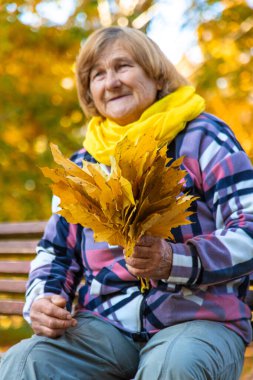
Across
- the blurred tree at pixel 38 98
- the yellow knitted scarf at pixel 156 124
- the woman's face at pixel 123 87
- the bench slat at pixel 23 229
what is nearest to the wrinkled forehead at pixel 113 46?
the woman's face at pixel 123 87

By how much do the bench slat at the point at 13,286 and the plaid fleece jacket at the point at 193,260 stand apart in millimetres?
693

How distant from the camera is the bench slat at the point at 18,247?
11.0 feet

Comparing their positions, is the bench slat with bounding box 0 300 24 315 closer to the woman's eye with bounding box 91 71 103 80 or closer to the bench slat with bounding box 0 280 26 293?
the bench slat with bounding box 0 280 26 293

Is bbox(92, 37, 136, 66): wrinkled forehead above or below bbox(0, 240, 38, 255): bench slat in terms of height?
above

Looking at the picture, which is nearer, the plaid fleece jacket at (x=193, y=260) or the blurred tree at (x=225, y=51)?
the plaid fleece jacket at (x=193, y=260)

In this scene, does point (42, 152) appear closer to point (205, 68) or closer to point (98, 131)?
point (205, 68)

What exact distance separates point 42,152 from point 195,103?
3.22m

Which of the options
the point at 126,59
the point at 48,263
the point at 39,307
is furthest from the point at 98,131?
the point at 39,307

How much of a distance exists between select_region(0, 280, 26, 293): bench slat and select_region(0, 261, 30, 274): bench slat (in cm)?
7

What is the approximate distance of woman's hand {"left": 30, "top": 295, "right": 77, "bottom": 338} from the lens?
2137 mm

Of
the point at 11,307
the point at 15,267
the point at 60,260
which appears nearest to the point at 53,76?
the point at 15,267

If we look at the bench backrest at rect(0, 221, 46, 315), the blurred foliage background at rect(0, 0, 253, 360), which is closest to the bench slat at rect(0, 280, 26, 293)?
the bench backrest at rect(0, 221, 46, 315)

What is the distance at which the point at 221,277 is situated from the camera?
1.97 m

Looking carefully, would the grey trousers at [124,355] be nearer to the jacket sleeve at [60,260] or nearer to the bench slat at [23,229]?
the jacket sleeve at [60,260]
